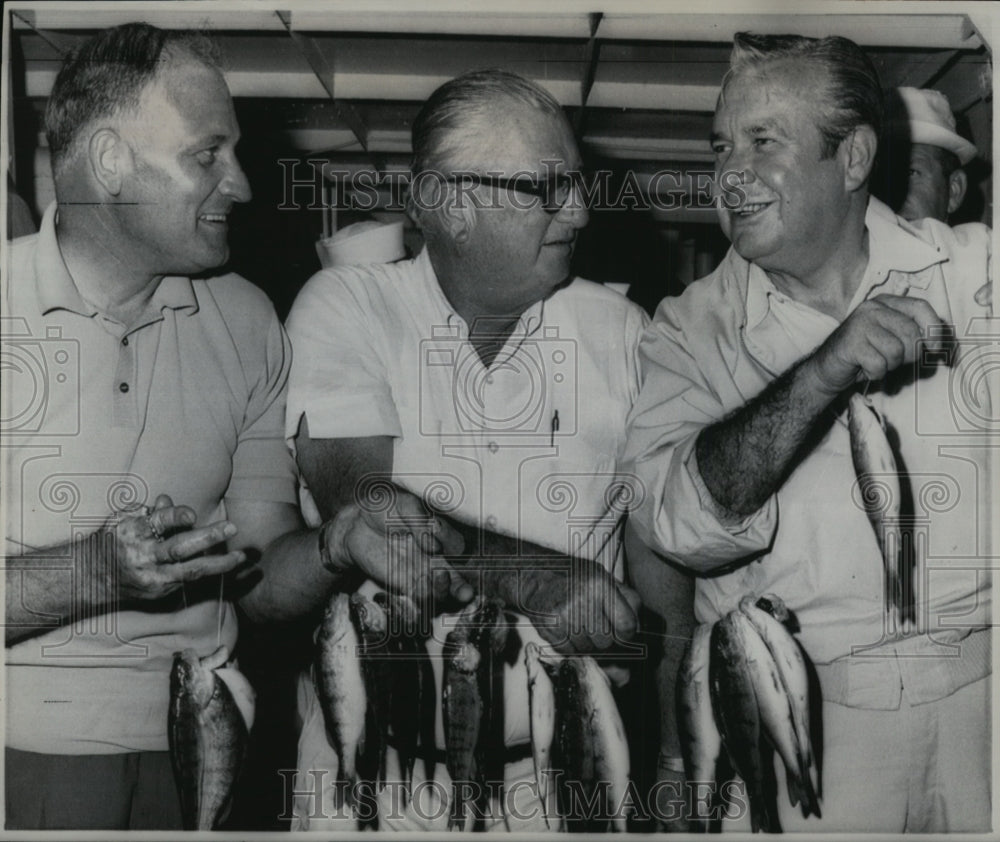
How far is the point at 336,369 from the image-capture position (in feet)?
9.61

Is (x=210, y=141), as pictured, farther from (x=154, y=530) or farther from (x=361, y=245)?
(x=154, y=530)

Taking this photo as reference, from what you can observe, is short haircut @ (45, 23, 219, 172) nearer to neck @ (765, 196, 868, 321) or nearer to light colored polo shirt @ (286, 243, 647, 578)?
light colored polo shirt @ (286, 243, 647, 578)

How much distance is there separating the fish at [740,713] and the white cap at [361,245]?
3.85 feet

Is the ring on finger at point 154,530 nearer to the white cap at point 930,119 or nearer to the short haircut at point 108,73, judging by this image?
the short haircut at point 108,73

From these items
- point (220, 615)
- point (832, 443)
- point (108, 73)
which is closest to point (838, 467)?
point (832, 443)

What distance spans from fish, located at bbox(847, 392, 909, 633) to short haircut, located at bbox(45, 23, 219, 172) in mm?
1714

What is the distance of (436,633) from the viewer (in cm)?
290

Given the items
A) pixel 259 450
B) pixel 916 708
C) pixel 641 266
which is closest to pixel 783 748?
pixel 916 708

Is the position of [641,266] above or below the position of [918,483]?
above

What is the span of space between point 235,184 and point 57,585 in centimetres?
103

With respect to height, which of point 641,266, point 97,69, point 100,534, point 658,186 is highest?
point 97,69

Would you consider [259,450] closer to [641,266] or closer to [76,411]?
[76,411]

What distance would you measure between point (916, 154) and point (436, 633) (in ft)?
5.27

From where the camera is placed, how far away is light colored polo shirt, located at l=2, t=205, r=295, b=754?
9.50ft
